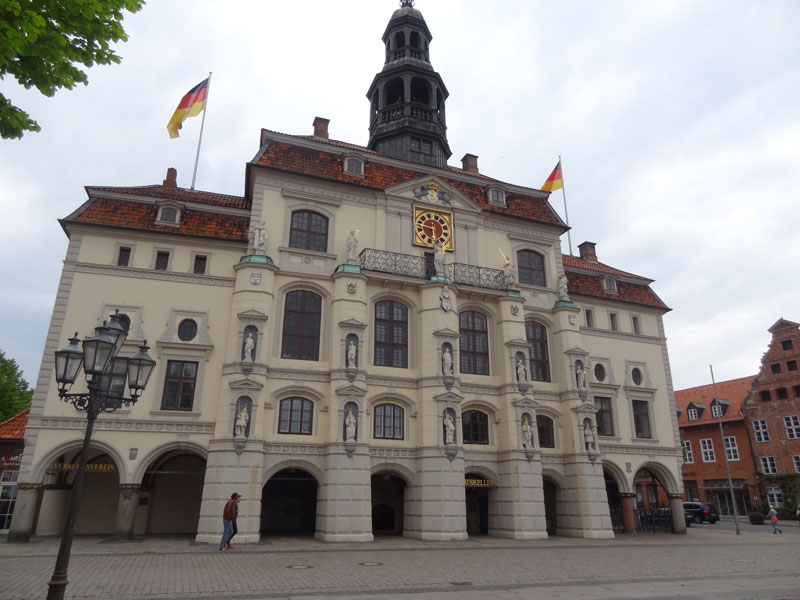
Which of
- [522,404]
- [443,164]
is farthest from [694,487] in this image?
[443,164]

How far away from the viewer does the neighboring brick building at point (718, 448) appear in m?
48.3

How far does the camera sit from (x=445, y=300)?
26578 mm

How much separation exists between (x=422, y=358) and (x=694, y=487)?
4003cm

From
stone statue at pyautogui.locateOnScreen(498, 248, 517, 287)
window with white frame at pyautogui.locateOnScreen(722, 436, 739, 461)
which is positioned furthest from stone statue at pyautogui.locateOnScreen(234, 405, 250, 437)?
window with white frame at pyautogui.locateOnScreen(722, 436, 739, 461)

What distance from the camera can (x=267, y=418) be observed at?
23359 millimetres

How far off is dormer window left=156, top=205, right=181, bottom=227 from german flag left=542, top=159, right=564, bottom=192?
2141cm

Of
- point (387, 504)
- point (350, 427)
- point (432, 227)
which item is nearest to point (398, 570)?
point (350, 427)

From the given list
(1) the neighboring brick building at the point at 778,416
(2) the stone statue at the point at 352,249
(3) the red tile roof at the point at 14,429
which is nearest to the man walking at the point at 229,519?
(3) the red tile roof at the point at 14,429

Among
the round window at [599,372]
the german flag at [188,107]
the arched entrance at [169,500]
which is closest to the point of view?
the arched entrance at [169,500]

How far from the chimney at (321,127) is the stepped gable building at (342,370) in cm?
657

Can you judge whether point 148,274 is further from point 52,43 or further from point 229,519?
point 52,43

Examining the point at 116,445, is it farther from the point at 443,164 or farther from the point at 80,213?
the point at 443,164

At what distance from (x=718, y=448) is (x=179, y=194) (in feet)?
162

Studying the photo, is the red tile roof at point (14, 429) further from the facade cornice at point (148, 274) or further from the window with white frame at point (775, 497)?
the window with white frame at point (775, 497)
